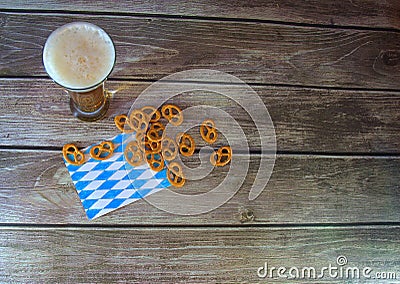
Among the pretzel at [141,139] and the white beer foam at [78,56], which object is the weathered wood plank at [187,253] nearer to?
the pretzel at [141,139]

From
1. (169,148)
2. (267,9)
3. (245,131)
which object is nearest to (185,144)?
(169,148)

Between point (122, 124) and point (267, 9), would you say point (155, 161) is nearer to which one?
point (122, 124)

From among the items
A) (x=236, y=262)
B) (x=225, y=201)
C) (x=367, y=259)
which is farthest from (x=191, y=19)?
(x=367, y=259)

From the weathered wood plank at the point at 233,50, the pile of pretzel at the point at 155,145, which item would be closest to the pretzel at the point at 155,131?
the pile of pretzel at the point at 155,145

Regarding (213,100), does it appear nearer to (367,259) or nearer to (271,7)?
(271,7)

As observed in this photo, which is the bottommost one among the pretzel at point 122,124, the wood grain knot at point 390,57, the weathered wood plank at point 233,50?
the pretzel at point 122,124

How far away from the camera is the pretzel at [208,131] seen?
106 cm

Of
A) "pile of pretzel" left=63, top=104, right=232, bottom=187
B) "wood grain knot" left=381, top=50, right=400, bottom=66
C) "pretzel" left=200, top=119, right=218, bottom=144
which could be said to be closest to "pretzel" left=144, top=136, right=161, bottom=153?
"pile of pretzel" left=63, top=104, right=232, bottom=187

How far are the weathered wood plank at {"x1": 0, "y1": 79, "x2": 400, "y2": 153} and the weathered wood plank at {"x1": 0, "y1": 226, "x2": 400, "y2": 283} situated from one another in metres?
0.20

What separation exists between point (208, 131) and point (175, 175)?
13 cm

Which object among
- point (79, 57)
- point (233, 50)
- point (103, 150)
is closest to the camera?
point (79, 57)

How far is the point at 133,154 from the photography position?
103cm

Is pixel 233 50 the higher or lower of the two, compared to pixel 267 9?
lower

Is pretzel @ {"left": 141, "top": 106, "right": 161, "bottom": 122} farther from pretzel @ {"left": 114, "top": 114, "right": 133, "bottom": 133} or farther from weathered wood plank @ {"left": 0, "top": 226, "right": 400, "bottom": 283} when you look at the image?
weathered wood plank @ {"left": 0, "top": 226, "right": 400, "bottom": 283}
